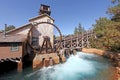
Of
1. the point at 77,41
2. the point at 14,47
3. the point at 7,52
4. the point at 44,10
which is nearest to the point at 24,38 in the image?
the point at 14,47

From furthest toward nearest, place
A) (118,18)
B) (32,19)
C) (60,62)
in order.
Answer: (32,19)
(60,62)
(118,18)

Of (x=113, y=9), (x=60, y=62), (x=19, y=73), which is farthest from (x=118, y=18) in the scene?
(x=19, y=73)

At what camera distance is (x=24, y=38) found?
2022 cm

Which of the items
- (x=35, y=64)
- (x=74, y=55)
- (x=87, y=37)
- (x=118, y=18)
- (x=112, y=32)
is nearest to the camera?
(x=112, y=32)

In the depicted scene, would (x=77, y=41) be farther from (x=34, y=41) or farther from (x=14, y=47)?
(x=14, y=47)

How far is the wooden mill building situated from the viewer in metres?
17.6

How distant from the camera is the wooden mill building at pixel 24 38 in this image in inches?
691

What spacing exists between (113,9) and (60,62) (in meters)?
13.9

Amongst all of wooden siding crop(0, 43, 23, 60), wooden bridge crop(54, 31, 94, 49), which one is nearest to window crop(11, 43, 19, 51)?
wooden siding crop(0, 43, 23, 60)

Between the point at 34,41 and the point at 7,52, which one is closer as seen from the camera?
the point at 7,52

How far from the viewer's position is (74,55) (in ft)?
106

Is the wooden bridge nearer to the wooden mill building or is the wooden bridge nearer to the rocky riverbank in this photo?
the rocky riverbank

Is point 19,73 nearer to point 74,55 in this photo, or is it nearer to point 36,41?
point 36,41

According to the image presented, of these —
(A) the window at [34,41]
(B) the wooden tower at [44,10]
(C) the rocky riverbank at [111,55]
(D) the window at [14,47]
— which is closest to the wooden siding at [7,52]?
(D) the window at [14,47]
